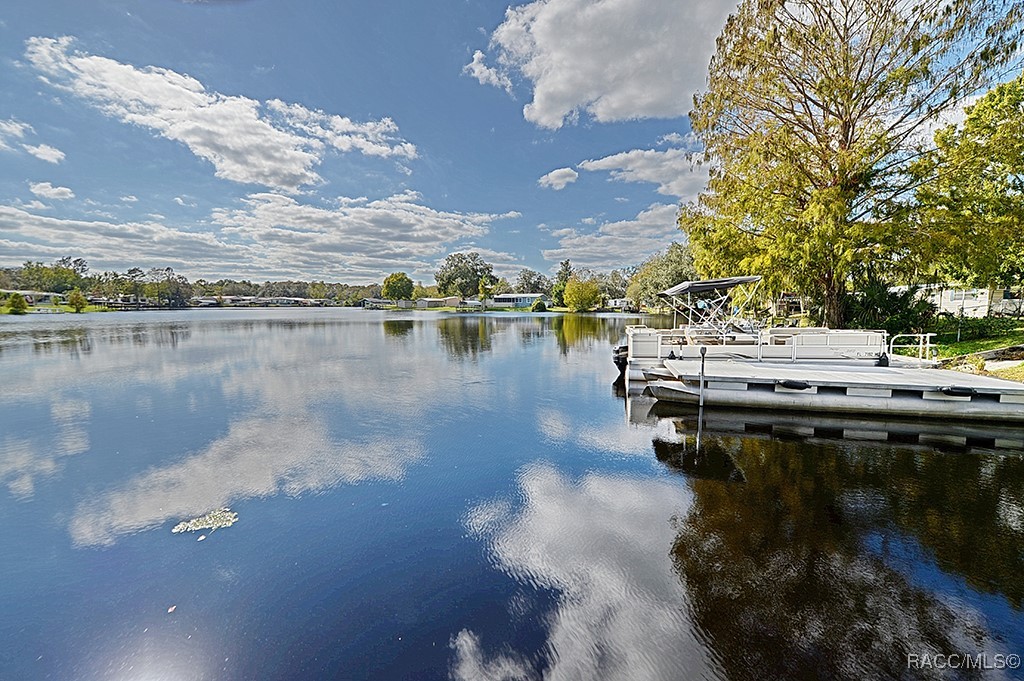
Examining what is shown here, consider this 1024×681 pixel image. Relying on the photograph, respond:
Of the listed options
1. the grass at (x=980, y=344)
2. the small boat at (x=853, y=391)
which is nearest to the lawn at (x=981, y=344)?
the grass at (x=980, y=344)

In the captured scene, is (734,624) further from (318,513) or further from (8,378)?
(8,378)

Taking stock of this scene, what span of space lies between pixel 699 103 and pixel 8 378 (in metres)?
24.6

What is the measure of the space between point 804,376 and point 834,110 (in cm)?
1078

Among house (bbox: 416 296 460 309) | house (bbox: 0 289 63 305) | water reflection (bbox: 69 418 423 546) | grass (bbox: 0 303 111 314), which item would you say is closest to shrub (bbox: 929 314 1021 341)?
water reflection (bbox: 69 418 423 546)

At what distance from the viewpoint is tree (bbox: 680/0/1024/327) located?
11.8m

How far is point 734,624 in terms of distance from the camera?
3070mm

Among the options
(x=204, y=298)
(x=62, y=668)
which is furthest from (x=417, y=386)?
(x=204, y=298)

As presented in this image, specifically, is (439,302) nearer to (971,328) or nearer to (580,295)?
(580,295)

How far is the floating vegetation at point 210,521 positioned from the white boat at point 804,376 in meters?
8.18

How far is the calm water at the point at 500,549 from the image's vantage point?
291 centimetres

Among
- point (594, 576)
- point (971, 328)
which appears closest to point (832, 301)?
point (971, 328)

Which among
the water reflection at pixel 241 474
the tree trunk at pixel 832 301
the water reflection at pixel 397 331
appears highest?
the tree trunk at pixel 832 301

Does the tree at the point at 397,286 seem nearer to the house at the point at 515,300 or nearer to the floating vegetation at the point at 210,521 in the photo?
the house at the point at 515,300

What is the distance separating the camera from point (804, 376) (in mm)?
9062
